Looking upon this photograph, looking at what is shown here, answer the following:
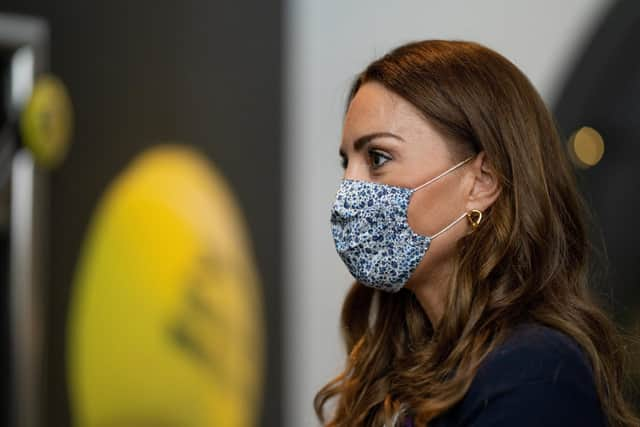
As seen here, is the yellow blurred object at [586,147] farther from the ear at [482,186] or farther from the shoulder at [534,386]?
the shoulder at [534,386]

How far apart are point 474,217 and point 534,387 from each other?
0.45 m

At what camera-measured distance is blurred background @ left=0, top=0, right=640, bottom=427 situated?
3326 mm

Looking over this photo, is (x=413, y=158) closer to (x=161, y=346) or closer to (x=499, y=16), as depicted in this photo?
(x=499, y=16)

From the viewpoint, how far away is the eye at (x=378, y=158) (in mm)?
2010

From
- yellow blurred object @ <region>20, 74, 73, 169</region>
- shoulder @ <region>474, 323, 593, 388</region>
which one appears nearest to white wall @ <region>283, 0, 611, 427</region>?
yellow blurred object @ <region>20, 74, 73, 169</region>

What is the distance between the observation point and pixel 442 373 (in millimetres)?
1833

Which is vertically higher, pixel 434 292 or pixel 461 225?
pixel 461 225

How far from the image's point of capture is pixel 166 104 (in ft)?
13.5

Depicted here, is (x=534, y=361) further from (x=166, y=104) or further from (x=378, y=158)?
(x=166, y=104)

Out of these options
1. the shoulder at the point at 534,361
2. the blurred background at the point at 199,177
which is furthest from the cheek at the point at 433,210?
the blurred background at the point at 199,177

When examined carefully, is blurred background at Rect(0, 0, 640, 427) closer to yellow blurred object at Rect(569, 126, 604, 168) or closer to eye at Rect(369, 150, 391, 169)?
yellow blurred object at Rect(569, 126, 604, 168)

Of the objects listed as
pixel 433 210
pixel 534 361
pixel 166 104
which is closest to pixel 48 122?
pixel 166 104

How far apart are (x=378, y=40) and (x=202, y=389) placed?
1.81 m

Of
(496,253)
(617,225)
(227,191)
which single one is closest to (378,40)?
(227,191)
